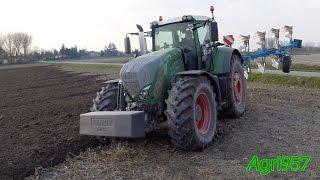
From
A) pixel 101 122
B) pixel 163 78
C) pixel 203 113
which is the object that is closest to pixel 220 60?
pixel 203 113

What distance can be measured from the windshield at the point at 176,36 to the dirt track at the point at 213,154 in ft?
5.85

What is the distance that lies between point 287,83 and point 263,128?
10.9 m

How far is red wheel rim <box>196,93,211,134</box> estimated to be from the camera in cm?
764

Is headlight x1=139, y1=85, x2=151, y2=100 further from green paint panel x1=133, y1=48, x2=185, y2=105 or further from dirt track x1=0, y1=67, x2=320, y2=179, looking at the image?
dirt track x1=0, y1=67, x2=320, y2=179

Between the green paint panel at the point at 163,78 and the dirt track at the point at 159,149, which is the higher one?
the green paint panel at the point at 163,78

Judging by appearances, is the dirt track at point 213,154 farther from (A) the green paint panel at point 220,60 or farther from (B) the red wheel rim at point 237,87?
(A) the green paint panel at point 220,60

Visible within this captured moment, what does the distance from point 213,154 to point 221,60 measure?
112 inches

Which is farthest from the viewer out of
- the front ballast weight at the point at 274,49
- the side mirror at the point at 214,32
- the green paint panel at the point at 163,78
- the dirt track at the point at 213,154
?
the front ballast weight at the point at 274,49

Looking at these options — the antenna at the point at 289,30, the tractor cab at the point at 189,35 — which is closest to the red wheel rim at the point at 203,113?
the tractor cab at the point at 189,35

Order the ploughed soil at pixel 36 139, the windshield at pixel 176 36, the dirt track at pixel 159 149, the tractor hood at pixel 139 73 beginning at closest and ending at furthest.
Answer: the dirt track at pixel 159 149 → the ploughed soil at pixel 36 139 → the tractor hood at pixel 139 73 → the windshield at pixel 176 36

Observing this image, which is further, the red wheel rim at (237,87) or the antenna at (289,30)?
the antenna at (289,30)

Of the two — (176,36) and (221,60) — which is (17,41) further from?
(176,36)

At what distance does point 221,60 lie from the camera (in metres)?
9.38

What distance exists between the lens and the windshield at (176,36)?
343 inches
